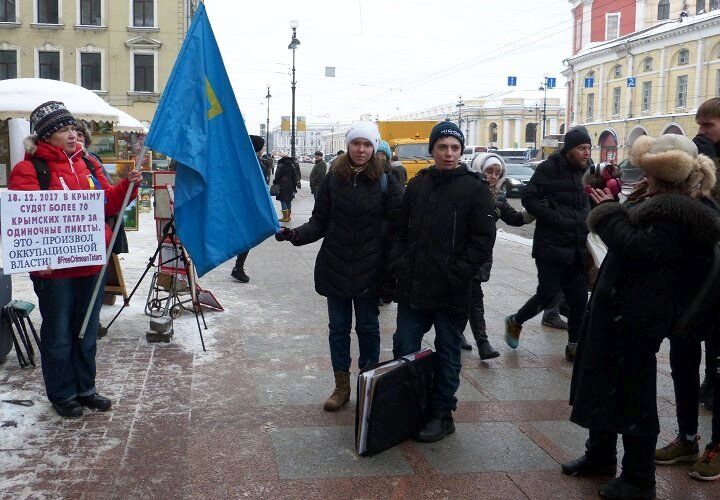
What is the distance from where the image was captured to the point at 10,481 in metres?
3.88

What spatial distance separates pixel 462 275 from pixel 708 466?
5.35ft

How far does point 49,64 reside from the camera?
42094 millimetres

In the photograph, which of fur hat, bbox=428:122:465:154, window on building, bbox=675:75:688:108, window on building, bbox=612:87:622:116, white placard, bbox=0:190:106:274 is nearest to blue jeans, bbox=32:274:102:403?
white placard, bbox=0:190:106:274

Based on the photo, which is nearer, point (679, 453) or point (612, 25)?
point (679, 453)

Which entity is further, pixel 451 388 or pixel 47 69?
pixel 47 69

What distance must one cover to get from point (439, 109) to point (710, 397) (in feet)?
362

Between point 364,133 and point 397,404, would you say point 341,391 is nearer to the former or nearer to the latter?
point 397,404

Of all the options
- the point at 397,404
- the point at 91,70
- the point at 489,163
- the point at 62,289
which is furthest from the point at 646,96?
the point at 62,289

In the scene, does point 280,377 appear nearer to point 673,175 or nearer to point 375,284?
point 375,284

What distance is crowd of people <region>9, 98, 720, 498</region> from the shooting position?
3727 mm

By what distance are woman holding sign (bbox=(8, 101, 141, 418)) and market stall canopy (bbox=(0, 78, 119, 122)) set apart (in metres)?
6.90

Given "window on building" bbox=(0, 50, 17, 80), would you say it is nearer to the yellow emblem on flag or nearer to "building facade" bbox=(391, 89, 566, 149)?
the yellow emblem on flag

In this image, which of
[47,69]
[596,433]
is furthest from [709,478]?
[47,69]

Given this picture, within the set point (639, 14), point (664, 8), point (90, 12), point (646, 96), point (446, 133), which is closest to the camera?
point (446, 133)
